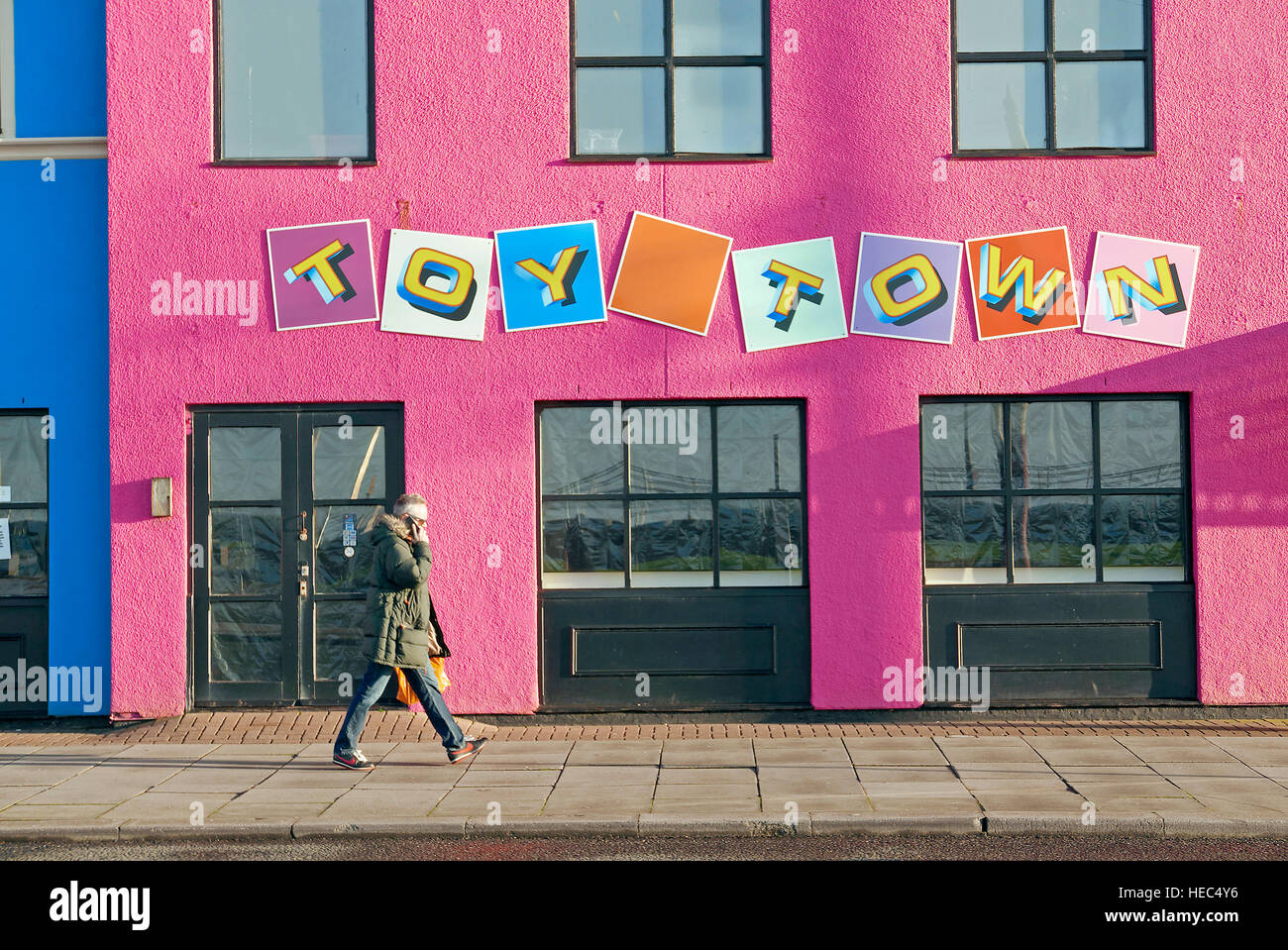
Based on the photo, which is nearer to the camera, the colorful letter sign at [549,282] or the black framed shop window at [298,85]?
the colorful letter sign at [549,282]

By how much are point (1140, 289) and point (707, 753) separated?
520cm

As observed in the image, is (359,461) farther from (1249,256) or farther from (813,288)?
(1249,256)

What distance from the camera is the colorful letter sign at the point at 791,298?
10047 millimetres

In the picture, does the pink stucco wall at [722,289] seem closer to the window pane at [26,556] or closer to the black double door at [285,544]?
the black double door at [285,544]

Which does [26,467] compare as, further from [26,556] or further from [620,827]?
[620,827]

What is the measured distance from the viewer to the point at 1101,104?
1025cm

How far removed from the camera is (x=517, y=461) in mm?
10039

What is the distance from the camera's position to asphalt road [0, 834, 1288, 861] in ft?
21.2

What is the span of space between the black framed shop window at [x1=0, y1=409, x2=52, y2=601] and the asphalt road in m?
4.05

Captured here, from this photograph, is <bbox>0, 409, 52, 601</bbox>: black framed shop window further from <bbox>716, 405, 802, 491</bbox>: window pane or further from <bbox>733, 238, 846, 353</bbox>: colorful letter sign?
<bbox>733, 238, 846, 353</bbox>: colorful letter sign

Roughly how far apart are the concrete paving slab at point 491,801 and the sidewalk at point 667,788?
0.02 m

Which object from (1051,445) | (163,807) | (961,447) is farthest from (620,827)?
(1051,445)

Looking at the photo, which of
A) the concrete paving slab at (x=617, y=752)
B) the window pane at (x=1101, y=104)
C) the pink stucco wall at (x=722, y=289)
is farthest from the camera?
the window pane at (x=1101, y=104)

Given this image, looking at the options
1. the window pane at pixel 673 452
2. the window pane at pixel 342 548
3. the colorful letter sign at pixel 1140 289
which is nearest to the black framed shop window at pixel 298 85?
the window pane at pixel 342 548
